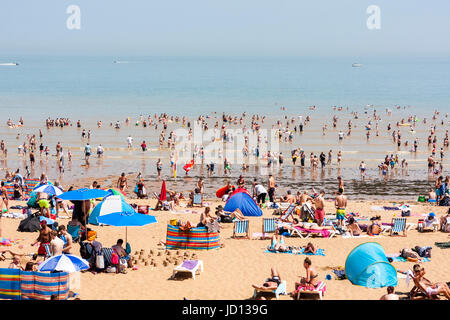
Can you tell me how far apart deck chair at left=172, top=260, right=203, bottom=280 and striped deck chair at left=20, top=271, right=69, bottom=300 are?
9.45 feet

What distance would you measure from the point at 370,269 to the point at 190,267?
12.5 feet

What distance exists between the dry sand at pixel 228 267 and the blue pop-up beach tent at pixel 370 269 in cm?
19

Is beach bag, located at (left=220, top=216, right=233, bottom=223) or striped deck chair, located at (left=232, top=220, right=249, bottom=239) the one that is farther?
beach bag, located at (left=220, top=216, right=233, bottom=223)

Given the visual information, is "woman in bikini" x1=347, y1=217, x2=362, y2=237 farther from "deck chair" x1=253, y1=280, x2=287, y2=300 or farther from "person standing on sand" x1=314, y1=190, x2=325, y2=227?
"deck chair" x1=253, y1=280, x2=287, y2=300

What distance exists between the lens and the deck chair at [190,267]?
41.7ft

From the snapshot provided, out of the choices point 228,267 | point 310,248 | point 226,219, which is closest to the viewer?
point 228,267

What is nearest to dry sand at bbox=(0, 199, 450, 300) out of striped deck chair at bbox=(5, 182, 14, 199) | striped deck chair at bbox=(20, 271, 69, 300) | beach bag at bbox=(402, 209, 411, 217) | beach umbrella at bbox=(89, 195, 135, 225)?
striped deck chair at bbox=(20, 271, 69, 300)

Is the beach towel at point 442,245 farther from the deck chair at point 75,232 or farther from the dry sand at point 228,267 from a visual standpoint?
the deck chair at point 75,232

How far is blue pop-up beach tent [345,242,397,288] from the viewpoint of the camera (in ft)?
40.4

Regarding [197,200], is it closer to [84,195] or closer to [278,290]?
[84,195]

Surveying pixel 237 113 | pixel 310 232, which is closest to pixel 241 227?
pixel 310 232

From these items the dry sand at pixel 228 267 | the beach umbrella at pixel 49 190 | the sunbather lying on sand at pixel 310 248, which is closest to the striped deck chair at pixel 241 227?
the dry sand at pixel 228 267

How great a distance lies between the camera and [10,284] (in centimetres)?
1057
